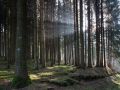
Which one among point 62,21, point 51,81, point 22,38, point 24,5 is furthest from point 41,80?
point 62,21

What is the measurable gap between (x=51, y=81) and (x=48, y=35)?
19.5 m

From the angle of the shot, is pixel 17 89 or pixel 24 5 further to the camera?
pixel 24 5

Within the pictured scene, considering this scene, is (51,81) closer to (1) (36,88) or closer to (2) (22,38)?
(1) (36,88)

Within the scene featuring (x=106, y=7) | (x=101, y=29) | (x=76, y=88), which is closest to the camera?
(x=76, y=88)

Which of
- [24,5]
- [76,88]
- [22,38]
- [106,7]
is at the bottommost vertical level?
[76,88]

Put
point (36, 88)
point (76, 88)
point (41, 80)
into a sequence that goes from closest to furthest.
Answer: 1. point (36, 88)
2. point (76, 88)
3. point (41, 80)

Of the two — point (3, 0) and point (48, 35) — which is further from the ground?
point (3, 0)

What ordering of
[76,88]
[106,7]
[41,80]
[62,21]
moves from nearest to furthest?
[76,88] < [41,80] < [106,7] < [62,21]

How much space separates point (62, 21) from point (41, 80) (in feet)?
73.5

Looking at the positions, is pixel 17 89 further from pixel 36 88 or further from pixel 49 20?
pixel 49 20

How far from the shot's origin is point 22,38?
13.8m

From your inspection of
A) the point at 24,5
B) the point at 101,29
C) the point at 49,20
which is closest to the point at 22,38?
the point at 24,5

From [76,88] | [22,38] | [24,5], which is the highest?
[24,5]

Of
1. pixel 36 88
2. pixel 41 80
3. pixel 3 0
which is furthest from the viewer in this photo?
pixel 3 0
